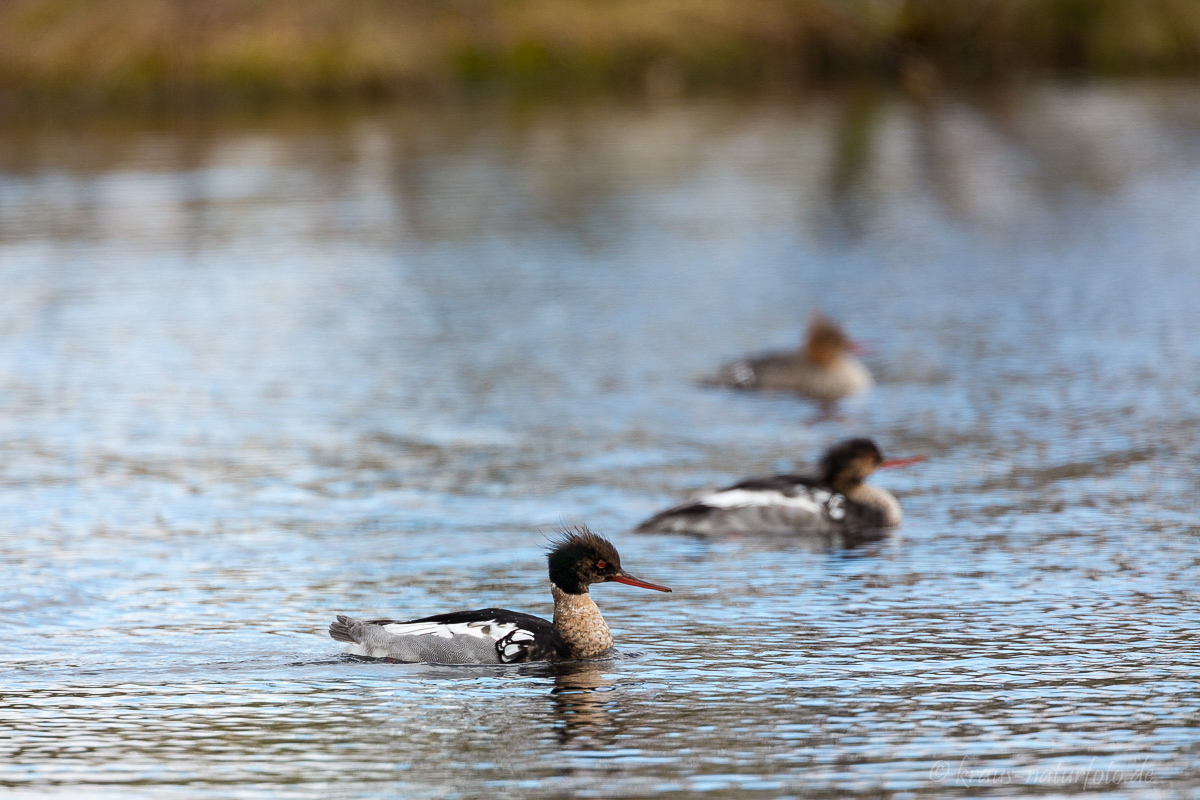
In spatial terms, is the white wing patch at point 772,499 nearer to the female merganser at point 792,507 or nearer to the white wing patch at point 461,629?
the female merganser at point 792,507

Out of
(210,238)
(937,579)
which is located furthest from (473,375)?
(210,238)

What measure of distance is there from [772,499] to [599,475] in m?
2.06

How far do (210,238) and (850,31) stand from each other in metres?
26.1

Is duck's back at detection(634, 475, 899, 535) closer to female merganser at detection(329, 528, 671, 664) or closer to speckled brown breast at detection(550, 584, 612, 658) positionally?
female merganser at detection(329, 528, 671, 664)

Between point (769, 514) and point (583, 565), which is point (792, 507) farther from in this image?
point (583, 565)

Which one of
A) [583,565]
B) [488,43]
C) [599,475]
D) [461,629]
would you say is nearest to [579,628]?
[583,565]

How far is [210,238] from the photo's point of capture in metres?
29.7

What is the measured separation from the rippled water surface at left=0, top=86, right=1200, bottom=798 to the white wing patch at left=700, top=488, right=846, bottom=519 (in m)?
0.27

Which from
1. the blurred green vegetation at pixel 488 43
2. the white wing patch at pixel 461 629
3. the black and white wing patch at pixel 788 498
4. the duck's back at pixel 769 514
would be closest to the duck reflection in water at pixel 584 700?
the white wing patch at pixel 461 629

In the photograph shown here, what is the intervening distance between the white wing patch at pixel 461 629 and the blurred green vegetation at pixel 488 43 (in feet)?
130

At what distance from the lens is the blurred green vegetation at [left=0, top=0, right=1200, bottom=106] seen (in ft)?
164

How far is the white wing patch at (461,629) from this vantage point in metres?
9.69

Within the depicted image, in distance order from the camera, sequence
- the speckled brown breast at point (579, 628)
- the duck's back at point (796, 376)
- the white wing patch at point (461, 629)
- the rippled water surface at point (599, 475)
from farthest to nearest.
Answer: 1. the duck's back at point (796, 376)
2. the speckled brown breast at point (579, 628)
3. the white wing patch at point (461, 629)
4. the rippled water surface at point (599, 475)

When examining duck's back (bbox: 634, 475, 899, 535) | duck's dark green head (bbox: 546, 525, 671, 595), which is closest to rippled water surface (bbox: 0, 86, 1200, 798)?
duck's back (bbox: 634, 475, 899, 535)
